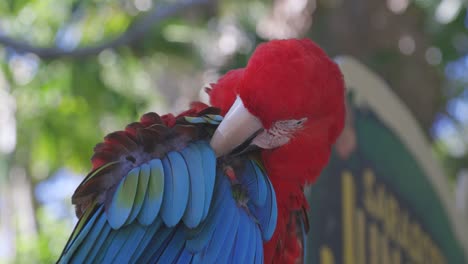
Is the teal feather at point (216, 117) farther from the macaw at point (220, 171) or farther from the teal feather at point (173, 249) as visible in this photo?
the teal feather at point (173, 249)

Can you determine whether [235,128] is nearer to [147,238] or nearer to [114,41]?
[147,238]

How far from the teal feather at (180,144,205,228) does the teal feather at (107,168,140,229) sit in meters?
0.06

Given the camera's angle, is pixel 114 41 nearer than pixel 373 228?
No

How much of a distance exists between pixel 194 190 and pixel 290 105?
15 centimetres

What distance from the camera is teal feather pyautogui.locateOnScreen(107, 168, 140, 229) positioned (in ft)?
2.34

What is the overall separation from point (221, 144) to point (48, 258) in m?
3.08

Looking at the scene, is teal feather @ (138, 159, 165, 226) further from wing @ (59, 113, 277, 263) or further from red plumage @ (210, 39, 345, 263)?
red plumage @ (210, 39, 345, 263)

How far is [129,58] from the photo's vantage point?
283cm

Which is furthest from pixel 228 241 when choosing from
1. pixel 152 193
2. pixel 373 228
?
pixel 373 228

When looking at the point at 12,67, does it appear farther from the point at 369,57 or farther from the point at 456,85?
the point at 456,85

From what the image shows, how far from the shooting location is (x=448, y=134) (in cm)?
498

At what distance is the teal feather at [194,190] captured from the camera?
730 millimetres

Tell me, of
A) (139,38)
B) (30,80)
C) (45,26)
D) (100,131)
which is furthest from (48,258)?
(139,38)

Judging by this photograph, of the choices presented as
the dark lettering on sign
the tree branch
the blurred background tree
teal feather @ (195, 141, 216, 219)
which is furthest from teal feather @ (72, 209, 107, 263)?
the tree branch
